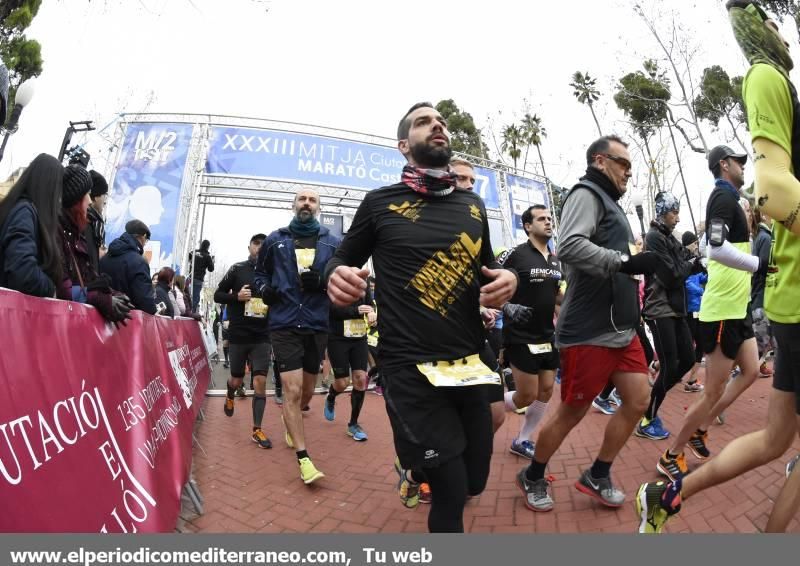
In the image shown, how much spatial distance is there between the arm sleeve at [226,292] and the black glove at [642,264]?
184 inches

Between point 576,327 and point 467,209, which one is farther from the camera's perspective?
point 576,327

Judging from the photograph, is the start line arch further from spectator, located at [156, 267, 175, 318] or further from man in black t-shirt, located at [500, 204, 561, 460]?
man in black t-shirt, located at [500, 204, 561, 460]

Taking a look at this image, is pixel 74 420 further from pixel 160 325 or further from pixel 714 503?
pixel 714 503

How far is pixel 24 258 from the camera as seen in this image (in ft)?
7.48

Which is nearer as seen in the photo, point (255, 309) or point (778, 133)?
point (778, 133)

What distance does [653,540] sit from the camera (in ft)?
6.43

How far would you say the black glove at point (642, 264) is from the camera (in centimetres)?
236

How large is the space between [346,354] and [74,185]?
304cm

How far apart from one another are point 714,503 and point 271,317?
11.3 ft

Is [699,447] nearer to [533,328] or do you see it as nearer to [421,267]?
[533,328]

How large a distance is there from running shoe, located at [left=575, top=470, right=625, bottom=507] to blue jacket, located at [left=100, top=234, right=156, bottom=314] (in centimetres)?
339

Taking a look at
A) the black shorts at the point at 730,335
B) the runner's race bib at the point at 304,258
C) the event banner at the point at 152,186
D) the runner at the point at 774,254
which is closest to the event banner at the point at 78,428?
the runner's race bib at the point at 304,258

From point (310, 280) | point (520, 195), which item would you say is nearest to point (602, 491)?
point (310, 280)

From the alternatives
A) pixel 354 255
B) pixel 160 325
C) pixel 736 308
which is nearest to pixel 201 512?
pixel 160 325
